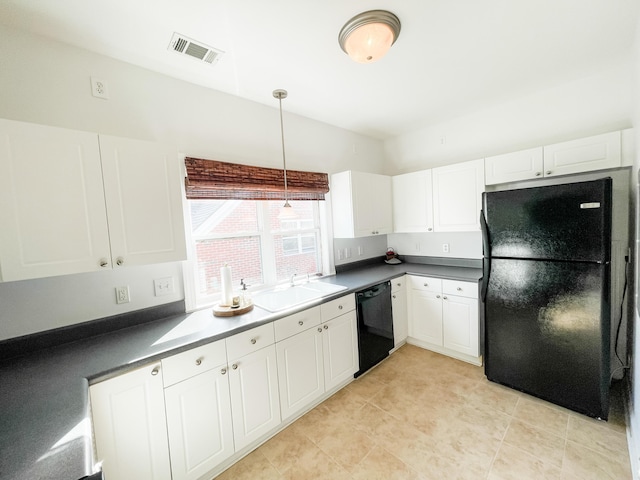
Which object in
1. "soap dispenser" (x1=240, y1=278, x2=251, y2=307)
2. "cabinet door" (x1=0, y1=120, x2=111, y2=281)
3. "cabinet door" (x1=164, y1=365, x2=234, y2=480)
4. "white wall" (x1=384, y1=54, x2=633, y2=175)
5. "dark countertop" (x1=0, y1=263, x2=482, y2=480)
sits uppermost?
"white wall" (x1=384, y1=54, x2=633, y2=175)

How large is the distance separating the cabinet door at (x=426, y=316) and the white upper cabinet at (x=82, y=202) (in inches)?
Result: 92.5

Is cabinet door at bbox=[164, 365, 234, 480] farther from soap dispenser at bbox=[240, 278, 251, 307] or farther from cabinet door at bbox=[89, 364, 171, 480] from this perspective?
soap dispenser at bbox=[240, 278, 251, 307]

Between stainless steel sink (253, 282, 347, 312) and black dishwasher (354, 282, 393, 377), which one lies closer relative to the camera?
stainless steel sink (253, 282, 347, 312)

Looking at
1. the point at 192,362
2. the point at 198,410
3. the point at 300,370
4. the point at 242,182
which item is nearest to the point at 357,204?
the point at 242,182

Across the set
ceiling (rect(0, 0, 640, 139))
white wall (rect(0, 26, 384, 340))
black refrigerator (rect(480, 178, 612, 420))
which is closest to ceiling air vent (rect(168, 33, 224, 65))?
ceiling (rect(0, 0, 640, 139))

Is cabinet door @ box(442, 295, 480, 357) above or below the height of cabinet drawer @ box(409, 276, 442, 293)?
below

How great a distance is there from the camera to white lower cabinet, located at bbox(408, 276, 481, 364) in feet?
8.09

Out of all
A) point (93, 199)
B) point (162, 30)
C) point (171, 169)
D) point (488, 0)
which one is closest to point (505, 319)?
point (488, 0)

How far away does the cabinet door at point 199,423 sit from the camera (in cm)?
139

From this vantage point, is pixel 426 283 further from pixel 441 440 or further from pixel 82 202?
pixel 82 202

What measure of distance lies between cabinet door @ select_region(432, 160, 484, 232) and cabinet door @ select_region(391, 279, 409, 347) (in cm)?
79

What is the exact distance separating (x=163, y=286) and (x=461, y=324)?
8.61ft

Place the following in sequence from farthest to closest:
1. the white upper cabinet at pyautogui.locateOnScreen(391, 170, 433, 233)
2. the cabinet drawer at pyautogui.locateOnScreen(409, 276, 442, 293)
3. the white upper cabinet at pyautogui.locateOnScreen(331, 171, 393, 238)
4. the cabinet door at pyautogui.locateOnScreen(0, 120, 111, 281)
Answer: the white upper cabinet at pyautogui.locateOnScreen(391, 170, 433, 233) → the white upper cabinet at pyautogui.locateOnScreen(331, 171, 393, 238) → the cabinet drawer at pyautogui.locateOnScreen(409, 276, 442, 293) → the cabinet door at pyautogui.locateOnScreen(0, 120, 111, 281)

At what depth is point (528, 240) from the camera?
193cm
